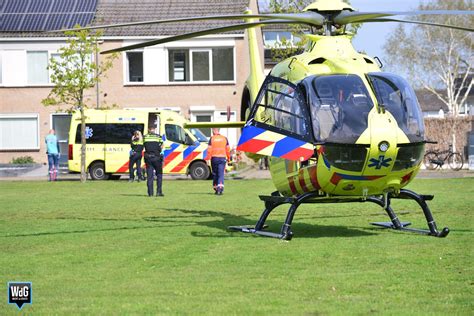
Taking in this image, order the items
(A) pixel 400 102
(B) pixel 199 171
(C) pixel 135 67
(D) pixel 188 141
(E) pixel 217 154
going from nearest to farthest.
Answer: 1. (A) pixel 400 102
2. (E) pixel 217 154
3. (B) pixel 199 171
4. (D) pixel 188 141
5. (C) pixel 135 67

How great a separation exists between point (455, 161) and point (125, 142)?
56.5 feet

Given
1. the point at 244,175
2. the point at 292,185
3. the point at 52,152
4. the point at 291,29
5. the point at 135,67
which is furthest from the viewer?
the point at 135,67

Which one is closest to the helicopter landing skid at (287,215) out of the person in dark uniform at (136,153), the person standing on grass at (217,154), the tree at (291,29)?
the person standing on grass at (217,154)

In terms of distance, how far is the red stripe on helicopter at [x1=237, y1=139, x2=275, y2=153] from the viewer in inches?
614

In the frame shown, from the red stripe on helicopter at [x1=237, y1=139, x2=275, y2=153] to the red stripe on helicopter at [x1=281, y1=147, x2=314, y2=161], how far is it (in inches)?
25.7

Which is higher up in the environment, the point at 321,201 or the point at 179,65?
the point at 179,65

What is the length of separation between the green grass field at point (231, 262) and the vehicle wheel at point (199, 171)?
54.0 feet

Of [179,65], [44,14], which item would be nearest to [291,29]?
[179,65]

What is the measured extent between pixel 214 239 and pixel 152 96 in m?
36.3

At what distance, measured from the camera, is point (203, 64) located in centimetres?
5144

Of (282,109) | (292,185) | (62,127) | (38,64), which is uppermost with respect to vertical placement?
(38,64)

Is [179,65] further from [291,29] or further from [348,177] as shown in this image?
[348,177]

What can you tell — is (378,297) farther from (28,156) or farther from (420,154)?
(28,156)

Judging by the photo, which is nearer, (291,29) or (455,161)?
(291,29)
